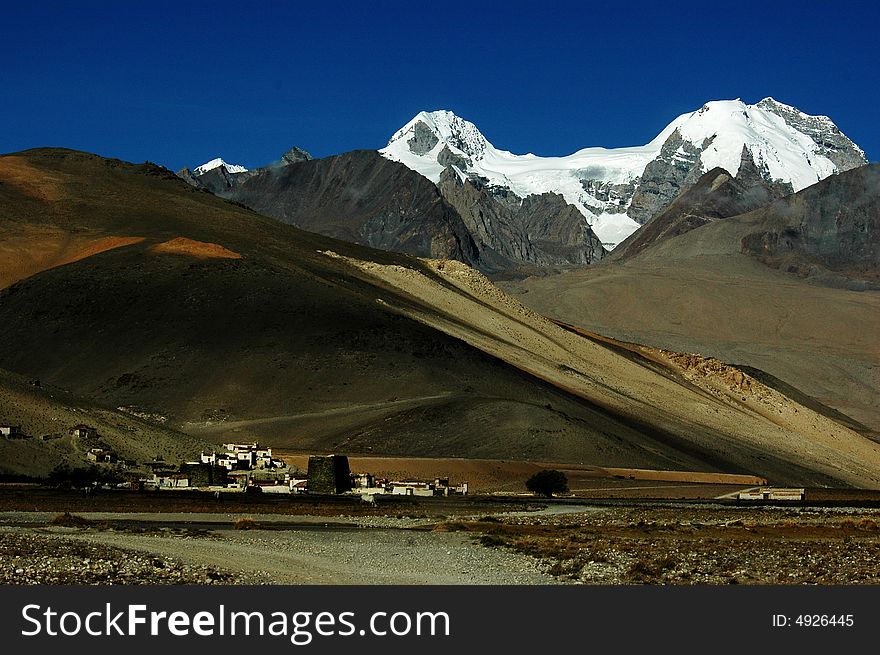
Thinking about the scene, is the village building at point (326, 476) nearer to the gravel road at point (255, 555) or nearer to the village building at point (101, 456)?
the village building at point (101, 456)

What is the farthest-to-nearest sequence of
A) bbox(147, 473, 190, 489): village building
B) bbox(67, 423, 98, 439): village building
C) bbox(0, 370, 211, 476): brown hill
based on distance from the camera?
1. bbox(67, 423, 98, 439): village building
2. bbox(147, 473, 190, 489): village building
3. bbox(0, 370, 211, 476): brown hill

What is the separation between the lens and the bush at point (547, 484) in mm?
67188

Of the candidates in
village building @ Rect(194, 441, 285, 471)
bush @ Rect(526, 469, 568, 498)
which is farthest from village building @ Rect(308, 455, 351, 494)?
bush @ Rect(526, 469, 568, 498)

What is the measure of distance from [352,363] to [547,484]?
37230 mm

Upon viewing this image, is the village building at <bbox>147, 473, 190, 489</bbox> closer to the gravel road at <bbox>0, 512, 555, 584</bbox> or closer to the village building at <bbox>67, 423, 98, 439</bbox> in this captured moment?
the village building at <bbox>67, 423, 98, 439</bbox>

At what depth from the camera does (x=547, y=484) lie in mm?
67250

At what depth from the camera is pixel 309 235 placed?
553 ft

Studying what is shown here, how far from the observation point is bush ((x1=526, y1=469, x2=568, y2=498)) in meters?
67.2

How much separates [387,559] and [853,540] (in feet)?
51.3

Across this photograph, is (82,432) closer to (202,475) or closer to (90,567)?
(202,475)

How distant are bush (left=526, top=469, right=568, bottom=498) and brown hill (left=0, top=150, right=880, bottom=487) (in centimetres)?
1228

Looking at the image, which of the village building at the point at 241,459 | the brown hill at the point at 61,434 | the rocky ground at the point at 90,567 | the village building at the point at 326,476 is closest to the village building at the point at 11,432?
the brown hill at the point at 61,434

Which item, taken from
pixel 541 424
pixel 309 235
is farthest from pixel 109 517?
pixel 309 235

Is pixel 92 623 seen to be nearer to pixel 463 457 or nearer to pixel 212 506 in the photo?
pixel 212 506
